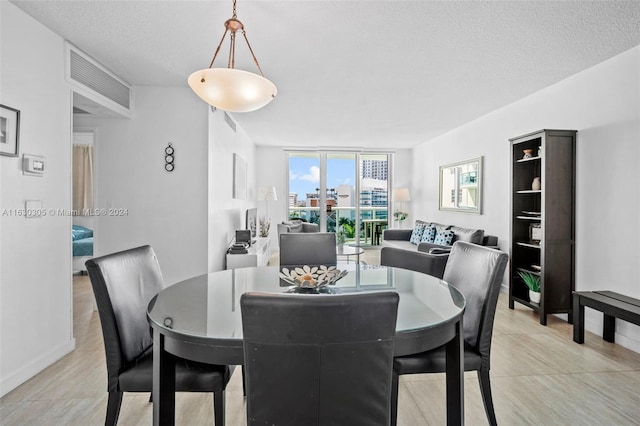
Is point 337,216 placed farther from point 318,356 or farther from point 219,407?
point 318,356

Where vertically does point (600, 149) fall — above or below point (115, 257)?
above

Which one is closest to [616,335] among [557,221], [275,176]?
[557,221]

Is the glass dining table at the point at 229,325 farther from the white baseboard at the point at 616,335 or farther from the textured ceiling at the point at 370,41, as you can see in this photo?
the white baseboard at the point at 616,335

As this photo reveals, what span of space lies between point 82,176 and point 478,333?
6.54 meters

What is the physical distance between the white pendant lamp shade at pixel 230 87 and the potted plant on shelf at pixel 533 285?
3.23 meters

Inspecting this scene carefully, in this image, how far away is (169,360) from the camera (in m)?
1.37

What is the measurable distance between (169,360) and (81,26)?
2.55 m

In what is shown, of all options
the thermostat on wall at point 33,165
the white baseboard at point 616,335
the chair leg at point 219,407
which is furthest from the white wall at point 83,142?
the white baseboard at point 616,335

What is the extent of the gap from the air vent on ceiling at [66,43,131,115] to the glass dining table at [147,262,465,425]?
2.21 meters

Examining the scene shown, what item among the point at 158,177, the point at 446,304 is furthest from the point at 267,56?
the point at 446,304

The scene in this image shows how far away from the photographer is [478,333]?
165 cm

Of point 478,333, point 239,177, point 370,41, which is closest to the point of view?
point 478,333

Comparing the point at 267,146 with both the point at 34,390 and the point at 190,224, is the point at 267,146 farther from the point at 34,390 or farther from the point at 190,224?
the point at 34,390

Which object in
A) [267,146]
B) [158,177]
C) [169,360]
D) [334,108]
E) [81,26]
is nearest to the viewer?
[169,360]
